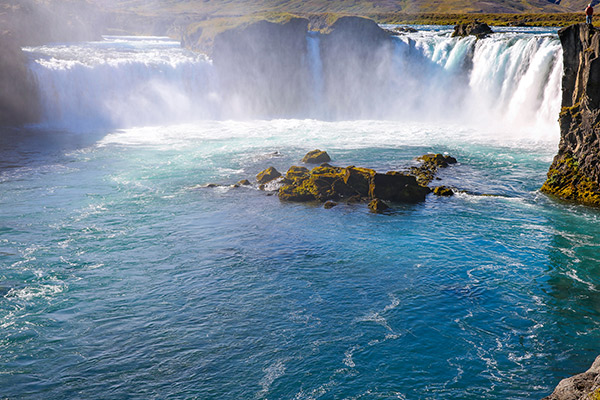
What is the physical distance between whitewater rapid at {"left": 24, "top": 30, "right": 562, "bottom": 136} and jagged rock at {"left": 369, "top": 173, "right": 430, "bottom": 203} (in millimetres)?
20088

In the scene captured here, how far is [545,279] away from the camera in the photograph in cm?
1936

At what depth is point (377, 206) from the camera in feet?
89.2

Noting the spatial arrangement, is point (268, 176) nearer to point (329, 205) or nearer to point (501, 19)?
point (329, 205)

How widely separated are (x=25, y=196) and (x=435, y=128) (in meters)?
35.1

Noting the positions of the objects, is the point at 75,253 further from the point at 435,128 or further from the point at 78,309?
the point at 435,128

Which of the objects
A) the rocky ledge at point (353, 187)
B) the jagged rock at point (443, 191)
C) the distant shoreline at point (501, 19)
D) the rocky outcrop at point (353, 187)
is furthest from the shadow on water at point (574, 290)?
the distant shoreline at point (501, 19)

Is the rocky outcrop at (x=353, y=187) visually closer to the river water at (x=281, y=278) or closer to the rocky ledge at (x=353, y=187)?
the rocky ledge at (x=353, y=187)

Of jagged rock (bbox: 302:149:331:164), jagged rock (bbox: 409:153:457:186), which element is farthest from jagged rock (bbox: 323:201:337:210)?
jagged rock (bbox: 302:149:331:164)

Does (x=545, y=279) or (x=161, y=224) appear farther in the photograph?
(x=161, y=224)

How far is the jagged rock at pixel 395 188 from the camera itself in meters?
28.6

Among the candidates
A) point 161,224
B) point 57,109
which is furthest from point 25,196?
point 57,109

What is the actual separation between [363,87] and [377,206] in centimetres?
3722

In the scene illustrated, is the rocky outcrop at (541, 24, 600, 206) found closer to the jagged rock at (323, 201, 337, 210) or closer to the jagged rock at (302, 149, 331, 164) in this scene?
the jagged rock at (323, 201, 337, 210)

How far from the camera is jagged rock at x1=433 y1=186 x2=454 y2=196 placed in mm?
29244
